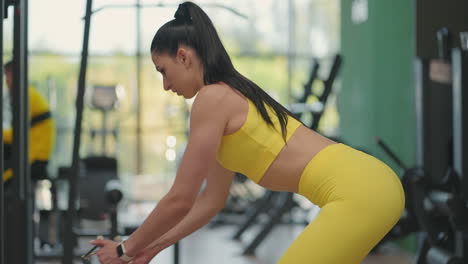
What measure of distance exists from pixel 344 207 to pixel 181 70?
47cm

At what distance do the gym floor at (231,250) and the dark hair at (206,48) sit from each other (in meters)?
3.01

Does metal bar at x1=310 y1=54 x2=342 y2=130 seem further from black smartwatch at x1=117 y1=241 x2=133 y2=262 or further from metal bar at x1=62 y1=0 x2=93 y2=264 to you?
black smartwatch at x1=117 y1=241 x2=133 y2=262

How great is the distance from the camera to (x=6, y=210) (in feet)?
7.72

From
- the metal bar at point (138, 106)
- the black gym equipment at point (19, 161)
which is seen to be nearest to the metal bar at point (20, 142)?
the black gym equipment at point (19, 161)

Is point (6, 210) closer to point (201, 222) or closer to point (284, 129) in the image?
point (201, 222)

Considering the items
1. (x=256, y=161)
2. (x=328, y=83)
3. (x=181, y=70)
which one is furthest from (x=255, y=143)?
(x=328, y=83)

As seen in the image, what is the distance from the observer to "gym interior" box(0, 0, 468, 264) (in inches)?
102

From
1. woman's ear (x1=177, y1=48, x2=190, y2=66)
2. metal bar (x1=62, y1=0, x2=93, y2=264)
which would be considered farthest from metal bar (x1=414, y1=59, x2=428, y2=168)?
woman's ear (x1=177, y1=48, x2=190, y2=66)

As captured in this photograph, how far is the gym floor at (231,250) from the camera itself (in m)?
5.70

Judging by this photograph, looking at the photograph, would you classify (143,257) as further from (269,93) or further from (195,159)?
(269,93)

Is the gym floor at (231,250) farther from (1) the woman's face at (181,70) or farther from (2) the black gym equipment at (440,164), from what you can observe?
(1) the woman's face at (181,70)

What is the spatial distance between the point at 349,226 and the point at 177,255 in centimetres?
220

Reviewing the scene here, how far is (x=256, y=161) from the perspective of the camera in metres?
1.71

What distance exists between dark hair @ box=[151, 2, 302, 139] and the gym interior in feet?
0.94
